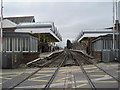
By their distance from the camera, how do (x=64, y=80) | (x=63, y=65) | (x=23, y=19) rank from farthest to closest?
1. (x=23, y=19)
2. (x=63, y=65)
3. (x=64, y=80)

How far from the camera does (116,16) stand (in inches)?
963

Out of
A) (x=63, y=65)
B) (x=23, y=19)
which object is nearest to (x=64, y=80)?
(x=63, y=65)

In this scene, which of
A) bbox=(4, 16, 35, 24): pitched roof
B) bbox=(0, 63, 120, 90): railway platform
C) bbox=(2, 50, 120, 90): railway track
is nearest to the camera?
bbox=(0, 63, 120, 90): railway platform

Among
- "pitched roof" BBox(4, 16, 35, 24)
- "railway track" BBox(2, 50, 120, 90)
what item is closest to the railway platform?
"railway track" BBox(2, 50, 120, 90)

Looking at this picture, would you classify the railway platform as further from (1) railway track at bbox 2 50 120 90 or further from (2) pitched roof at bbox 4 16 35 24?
(2) pitched roof at bbox 4 16 35 24

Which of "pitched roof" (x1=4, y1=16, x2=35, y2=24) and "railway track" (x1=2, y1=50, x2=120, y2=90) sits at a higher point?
"pitched roof" (x1=4, y1=16, x2=35, y2=24)

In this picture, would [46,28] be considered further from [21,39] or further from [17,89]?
[17,89]

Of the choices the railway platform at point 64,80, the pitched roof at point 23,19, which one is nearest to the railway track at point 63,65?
the railway platform at point 64,80

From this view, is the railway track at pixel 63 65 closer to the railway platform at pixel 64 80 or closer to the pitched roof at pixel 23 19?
the railway platform at pixel 64 80

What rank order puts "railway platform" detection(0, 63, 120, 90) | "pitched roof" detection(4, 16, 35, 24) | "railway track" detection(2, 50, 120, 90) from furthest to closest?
"pitched roof" detection(4, 16, 35, 24) < "railway track" detection(2, 50, 120, 90) < "railway platform" detection(0, 63, 120, 90)

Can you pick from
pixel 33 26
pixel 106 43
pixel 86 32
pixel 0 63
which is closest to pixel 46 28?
pixel 33 26

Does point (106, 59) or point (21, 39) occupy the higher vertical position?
point (21, 39)

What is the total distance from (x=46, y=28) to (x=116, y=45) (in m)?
23.6

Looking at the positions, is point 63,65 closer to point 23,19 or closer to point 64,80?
point 64,80
